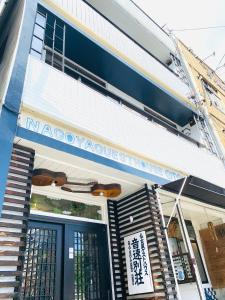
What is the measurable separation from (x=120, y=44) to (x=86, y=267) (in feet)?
21.0

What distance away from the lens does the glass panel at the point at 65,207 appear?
17.8 feet

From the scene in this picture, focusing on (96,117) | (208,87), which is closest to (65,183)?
(96,117)

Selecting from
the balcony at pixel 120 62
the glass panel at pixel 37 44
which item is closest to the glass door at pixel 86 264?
the glass panel at pixel 37 44

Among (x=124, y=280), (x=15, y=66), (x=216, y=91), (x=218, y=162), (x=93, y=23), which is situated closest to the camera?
(x=15, y=66)

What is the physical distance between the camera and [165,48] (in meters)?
12.2

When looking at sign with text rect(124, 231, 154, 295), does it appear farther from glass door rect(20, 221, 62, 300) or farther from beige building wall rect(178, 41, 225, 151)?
beige building wall rect(178, 41, 225, 151)

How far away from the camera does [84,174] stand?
560 cm

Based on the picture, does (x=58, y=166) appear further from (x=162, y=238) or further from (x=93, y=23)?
(x=93, y=23)

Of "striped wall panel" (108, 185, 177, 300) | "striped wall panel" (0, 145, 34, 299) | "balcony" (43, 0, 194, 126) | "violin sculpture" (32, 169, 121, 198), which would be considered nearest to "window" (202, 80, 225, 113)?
"balcony" (43, 0, 194, 126)

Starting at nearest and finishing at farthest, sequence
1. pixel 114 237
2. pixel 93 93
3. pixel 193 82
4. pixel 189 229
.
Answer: pixel 93 93 < pixel 114 237 < pixel 189 229 < pixel 193 82

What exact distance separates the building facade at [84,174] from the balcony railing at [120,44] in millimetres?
45

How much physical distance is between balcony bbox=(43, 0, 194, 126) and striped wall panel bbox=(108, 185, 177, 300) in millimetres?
3969

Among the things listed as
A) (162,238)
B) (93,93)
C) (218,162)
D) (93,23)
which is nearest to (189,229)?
(218,162)

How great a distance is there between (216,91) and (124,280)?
1323 cm
